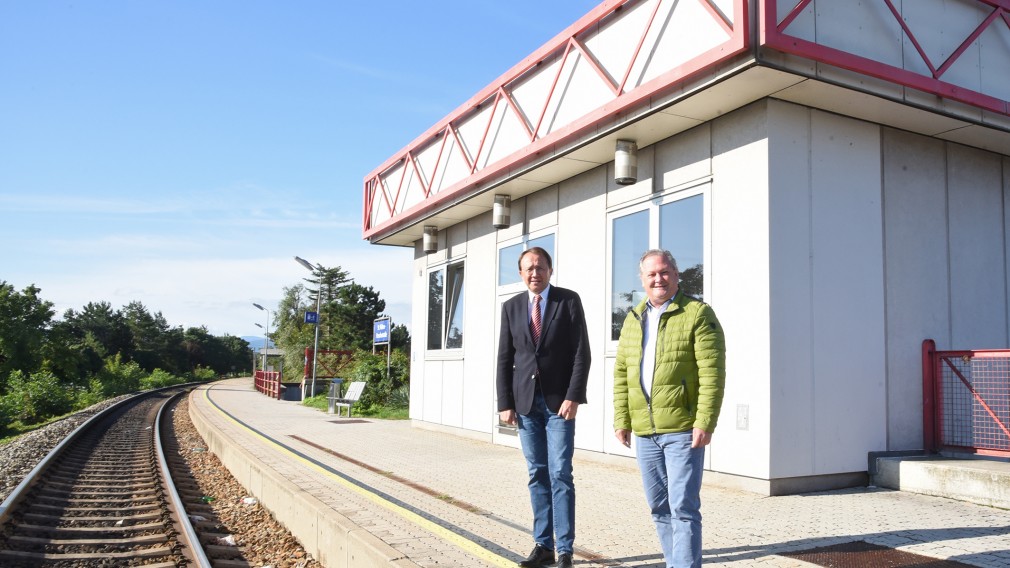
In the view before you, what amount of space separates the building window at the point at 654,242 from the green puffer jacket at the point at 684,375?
4064 mm

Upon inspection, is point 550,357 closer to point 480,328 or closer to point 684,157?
point 684,157

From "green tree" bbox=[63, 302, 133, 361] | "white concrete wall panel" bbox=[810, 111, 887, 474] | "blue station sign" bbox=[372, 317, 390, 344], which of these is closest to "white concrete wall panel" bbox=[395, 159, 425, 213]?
"blue station sign" bbox=[372, 317, 390, 344]

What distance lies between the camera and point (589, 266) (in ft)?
32.8

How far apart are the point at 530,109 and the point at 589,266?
2287 mm

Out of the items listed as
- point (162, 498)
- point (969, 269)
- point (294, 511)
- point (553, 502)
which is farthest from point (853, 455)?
point (162, 498)

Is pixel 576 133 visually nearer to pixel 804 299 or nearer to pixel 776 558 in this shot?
pixel 804 299

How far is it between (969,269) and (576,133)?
15.0ft

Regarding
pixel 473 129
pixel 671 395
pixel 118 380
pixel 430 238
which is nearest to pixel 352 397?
pixel 430 238

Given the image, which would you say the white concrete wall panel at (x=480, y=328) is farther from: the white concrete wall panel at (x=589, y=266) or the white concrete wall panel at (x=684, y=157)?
the white concrete wall panel at (x=684, y=157)

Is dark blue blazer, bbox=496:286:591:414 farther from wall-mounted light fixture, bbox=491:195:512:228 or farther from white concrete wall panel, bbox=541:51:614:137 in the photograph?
wall-mounted light fixture, bbox=491:195:512:228

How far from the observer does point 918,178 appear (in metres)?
8.23

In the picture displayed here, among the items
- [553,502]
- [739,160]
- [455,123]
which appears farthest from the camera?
[455,123]

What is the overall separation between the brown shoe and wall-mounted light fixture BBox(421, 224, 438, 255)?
10.2 m

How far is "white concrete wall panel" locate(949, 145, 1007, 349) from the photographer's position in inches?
329
